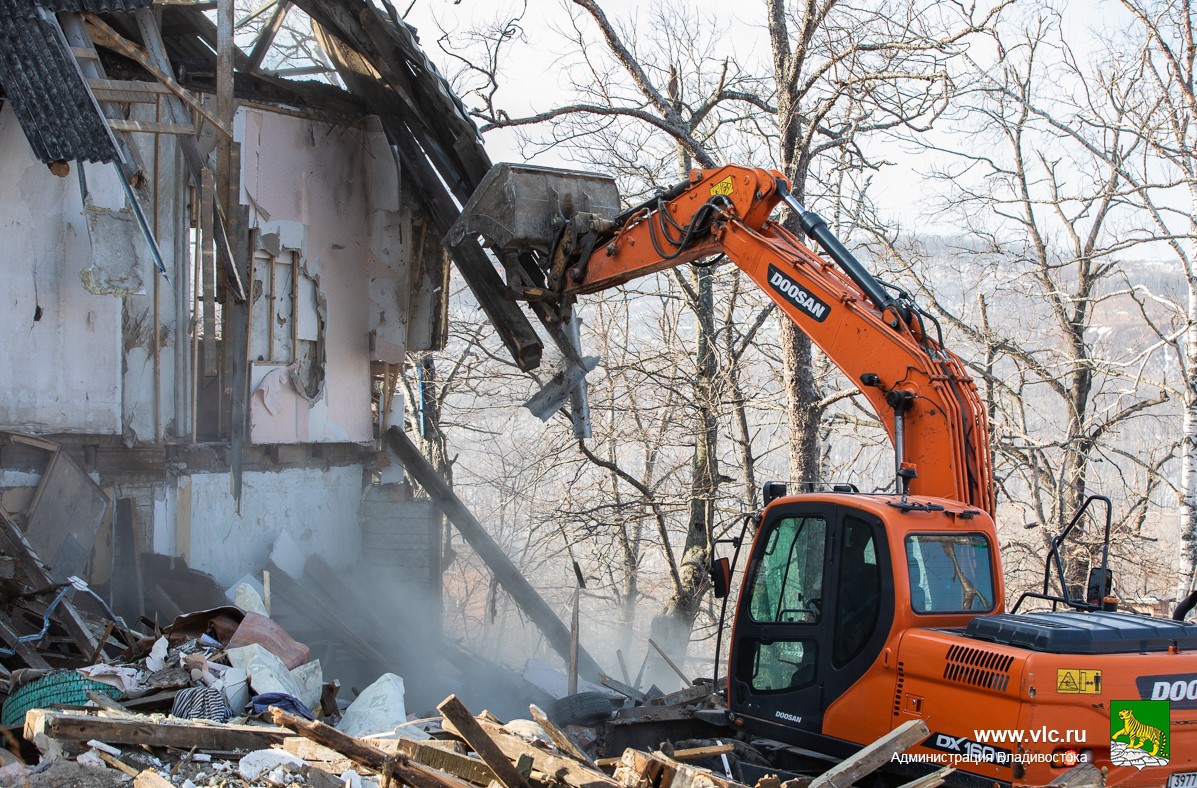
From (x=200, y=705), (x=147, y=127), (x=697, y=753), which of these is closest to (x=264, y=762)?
(x=200, y=705)

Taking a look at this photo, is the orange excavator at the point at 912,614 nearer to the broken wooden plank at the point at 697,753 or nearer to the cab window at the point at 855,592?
the cab window at the point at 855,592

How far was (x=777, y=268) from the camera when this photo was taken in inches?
298

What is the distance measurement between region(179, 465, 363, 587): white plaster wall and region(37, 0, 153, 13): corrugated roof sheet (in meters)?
4.42

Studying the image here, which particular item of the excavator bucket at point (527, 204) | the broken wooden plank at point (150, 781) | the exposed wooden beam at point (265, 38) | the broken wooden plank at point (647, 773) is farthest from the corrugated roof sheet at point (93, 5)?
the broken wooden plank at point (647, 773)

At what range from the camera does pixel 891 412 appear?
685 centimetres

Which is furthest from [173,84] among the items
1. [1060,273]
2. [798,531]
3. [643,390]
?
[1060,273]

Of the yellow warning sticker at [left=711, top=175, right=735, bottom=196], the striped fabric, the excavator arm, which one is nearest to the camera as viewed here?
the excavator arm

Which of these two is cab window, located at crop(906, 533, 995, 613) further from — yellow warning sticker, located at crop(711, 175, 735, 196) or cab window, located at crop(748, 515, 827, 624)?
yellow warning sticker, located at crop(711, 175, 735, 196)

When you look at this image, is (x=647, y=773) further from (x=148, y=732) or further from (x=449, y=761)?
(x=148, y=732)

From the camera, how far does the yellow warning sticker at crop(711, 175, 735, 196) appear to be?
8.09m

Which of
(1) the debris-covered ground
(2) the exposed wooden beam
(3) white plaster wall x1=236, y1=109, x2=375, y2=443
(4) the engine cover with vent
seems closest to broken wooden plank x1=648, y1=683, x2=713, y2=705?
(1) the debris-covered ground

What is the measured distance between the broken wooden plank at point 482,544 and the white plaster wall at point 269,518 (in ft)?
2.23

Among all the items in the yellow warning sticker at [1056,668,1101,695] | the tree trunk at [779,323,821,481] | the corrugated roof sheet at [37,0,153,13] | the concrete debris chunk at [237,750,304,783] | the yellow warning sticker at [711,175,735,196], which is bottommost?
the concrete debris chunk at [237,750,304,783]

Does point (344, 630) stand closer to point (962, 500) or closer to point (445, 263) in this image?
point (445, 263)
